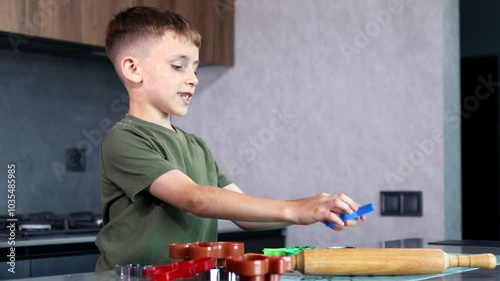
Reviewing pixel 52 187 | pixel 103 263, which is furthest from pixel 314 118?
pixel 103 263

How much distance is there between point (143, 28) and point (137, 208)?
372 mm

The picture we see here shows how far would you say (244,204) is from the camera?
3.70 feet

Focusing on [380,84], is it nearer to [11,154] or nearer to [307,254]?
[11,154]

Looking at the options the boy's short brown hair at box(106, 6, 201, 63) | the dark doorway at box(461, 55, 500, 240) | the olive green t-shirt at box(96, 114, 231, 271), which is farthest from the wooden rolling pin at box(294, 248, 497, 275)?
the dark doorway at box(461, 55, 500, 240)

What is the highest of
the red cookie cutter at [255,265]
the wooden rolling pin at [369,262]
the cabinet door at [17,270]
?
the red cookie cutter at [255,265]

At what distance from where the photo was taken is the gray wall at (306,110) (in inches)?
101

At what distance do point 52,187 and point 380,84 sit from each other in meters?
1.25

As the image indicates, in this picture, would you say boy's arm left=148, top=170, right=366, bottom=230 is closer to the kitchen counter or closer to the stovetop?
the kitchen counter

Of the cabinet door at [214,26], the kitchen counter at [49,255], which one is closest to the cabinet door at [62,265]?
the kitchen counter at [49,255]

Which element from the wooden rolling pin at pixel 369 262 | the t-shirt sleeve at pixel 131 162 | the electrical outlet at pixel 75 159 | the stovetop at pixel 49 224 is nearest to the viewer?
the wooden rolling pin at pixel 369 262

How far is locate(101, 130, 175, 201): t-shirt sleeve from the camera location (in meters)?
1.23

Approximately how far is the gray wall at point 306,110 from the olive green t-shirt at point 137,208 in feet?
4.48

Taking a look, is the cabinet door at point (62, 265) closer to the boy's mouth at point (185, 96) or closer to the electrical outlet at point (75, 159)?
the electrical outlet at point (75, 159)

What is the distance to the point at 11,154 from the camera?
2.71 meters
